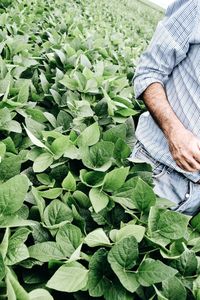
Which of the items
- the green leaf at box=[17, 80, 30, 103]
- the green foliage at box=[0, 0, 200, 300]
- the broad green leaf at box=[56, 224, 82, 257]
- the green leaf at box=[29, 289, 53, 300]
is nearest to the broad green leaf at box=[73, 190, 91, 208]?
the green foliage at box=[0, 0, 200, 300]

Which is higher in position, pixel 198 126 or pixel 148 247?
pixel 198 126

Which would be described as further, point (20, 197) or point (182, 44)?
point (182, 44)

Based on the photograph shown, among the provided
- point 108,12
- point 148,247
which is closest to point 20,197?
point 148,247

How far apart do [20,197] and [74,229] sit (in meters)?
0.17

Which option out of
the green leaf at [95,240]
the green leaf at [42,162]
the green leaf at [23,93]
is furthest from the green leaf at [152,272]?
the green leaf at [23,93]

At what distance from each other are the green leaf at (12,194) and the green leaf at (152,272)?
345 millimetres

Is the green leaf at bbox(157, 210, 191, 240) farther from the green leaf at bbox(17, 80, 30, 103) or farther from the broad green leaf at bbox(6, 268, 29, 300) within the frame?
the green leaf at bbox(17, 80, 30, 103)

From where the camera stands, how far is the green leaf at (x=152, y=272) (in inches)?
40.7

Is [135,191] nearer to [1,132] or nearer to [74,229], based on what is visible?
[74,229]

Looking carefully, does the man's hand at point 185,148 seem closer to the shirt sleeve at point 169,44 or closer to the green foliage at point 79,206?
the green foliage at point 79,206

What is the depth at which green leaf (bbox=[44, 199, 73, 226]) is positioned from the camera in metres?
1.19

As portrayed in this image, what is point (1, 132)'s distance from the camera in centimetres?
155

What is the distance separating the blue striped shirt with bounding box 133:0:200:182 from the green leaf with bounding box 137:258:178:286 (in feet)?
2.25

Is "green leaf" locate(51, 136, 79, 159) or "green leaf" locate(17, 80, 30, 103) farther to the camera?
"green leaf" locate(17, 80, 30, 103)
